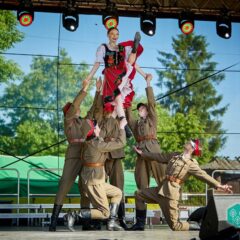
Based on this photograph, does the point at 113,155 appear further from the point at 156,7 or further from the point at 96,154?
the point at 156,7

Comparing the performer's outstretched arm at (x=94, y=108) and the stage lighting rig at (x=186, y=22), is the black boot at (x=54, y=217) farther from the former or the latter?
the stage lighting rig at (x=186, y=22)

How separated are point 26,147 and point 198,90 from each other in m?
6.03

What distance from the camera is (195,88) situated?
62.4 ft

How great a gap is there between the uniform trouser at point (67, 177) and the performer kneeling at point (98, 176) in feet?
0.74

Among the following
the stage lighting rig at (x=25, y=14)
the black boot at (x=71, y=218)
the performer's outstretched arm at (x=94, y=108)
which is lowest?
the black boot at (x=71, y=218)

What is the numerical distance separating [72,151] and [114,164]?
578 millimetres

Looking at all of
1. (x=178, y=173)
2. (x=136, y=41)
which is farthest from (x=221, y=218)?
(x=136, y=41)

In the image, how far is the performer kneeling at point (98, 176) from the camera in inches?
245

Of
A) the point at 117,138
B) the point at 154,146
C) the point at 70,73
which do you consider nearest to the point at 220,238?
the point at 117,138

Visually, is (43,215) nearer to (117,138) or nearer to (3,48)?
(117,138)

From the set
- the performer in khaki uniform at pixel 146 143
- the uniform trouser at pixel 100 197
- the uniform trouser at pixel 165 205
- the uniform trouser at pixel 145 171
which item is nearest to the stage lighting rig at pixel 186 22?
the performer in khaki uniform at pixel 146 143

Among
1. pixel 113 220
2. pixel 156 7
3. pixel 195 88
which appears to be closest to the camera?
pixel 113 220

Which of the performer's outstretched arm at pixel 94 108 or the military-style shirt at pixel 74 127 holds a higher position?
the performer's outstretched arm at pixel 94 108

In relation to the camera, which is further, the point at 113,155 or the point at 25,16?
the point at 25,16
